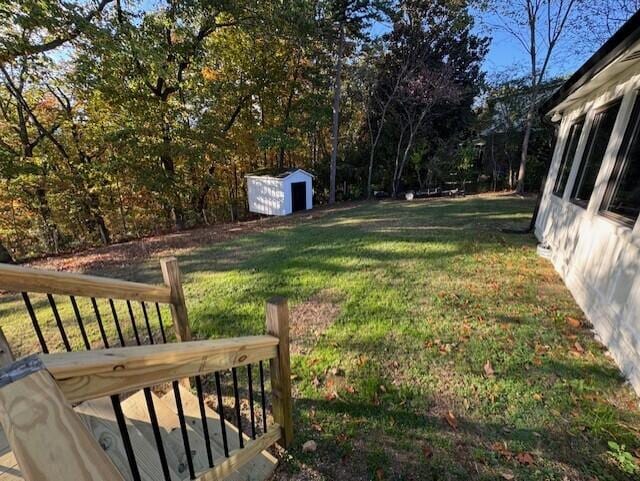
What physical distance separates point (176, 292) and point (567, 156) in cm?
672

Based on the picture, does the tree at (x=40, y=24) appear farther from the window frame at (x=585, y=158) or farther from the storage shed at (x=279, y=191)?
the window frame at (x=585, y=158)

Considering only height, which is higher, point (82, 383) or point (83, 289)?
point (82, 383)

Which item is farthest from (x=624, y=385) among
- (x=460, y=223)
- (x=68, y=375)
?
(x=460, y=223)

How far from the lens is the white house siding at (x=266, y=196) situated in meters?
12.7

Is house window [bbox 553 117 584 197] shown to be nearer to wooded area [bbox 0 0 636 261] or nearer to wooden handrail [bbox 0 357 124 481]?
wooden handrail [bbox 0 357 124 481]

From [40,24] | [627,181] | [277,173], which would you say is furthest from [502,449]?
[277,173]

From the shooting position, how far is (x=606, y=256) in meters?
2.94

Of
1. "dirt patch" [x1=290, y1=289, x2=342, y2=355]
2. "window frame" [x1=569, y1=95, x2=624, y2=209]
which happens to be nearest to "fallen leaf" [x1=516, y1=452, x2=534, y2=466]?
"dirt patch" [x1=290, y1=289, x2=342, y2=355]

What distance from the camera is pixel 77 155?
11.4 meters

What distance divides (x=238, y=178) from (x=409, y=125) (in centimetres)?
1145

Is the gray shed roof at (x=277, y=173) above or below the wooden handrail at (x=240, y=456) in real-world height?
above

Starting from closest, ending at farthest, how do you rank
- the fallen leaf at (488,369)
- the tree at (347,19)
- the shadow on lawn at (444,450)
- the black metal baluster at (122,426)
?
the black metal baluster at (122,426) < the shadow on lawn at (444,450) < the fallen leaf at (488,369) < the tree at (347,19)

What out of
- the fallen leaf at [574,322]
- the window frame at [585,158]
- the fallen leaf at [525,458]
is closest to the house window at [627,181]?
the window frame at [585,158]

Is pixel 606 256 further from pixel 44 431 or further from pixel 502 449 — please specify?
pixel 44 431
